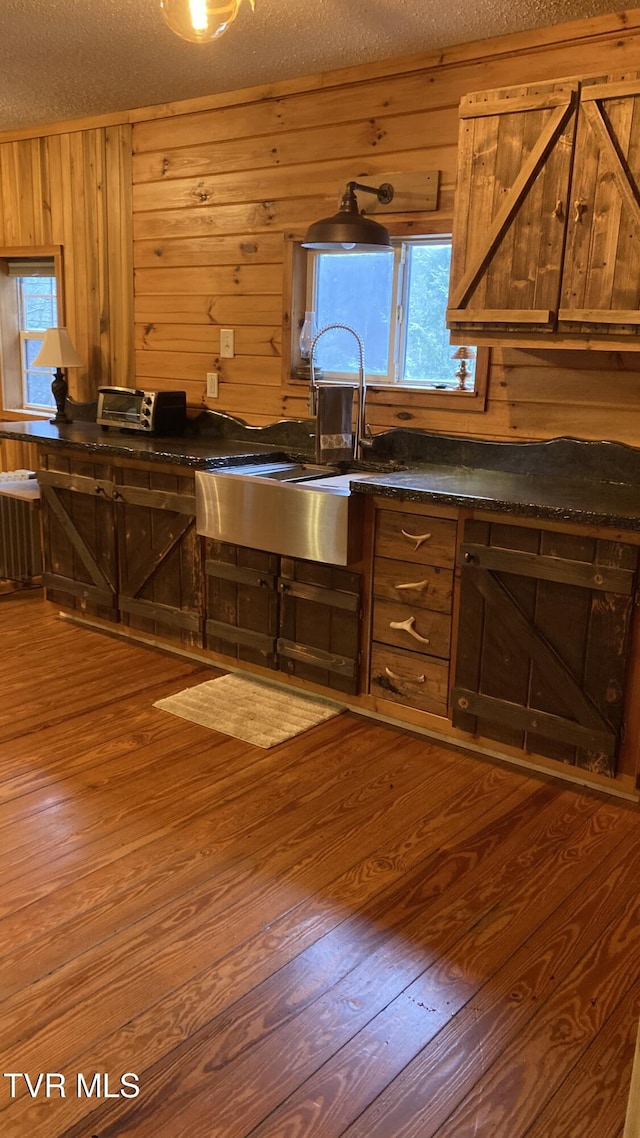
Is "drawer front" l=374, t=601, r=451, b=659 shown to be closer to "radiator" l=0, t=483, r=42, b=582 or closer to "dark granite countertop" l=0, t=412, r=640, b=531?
"dark granite countertop" l=0, t=412, r=640, b=531

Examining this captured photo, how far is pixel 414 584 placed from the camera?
2.94m

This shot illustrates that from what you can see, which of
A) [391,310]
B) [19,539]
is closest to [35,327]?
[19,539]

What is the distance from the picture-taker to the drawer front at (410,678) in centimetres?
296

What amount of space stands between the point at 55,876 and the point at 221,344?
2.62 metres

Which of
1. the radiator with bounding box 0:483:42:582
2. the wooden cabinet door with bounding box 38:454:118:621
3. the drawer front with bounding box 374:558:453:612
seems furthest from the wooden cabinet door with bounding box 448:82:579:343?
the radiator with bounding box 0:483:42:582

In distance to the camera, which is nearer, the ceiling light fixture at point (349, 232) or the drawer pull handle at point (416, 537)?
the drawer pull handle at point (416, 537)

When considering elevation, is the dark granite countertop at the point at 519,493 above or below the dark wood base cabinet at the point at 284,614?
above

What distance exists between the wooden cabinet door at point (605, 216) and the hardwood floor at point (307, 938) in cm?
144

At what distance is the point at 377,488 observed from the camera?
2895 mm

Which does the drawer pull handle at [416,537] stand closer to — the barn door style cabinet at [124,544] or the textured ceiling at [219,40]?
the barn door style cabinet at [124,544]

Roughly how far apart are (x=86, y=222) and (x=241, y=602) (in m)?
2.46

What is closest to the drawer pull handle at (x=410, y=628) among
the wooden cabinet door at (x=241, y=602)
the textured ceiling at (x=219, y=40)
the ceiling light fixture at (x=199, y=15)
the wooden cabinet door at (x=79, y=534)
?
the wooden cabinet door at (x=241, y=602)

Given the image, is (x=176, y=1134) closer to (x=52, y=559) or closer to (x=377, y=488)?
(x=377, y=488)

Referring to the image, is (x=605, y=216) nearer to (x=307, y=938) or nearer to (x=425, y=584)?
(x=425, y=584)
